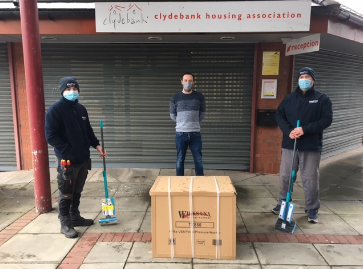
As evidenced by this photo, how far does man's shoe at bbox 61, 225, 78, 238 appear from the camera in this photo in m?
3.46

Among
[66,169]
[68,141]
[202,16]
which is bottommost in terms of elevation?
[66,169]

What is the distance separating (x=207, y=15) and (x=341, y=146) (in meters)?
5.89

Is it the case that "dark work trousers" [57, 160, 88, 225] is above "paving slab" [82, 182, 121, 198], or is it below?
above

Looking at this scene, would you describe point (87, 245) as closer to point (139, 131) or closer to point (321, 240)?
point (321, 240)

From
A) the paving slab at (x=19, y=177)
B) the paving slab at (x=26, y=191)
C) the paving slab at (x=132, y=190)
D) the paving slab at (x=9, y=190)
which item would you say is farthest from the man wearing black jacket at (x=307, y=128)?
the paving slab at (x=19, y=177)

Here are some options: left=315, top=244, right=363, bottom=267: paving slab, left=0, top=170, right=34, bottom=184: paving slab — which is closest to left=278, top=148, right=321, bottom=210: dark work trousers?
left=315, top=244, right=363, bottom=267: paving slab

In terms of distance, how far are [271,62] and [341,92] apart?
327cm

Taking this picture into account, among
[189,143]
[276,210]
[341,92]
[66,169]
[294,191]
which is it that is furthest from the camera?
[341,92]

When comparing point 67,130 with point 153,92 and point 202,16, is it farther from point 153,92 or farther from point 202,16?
point 153,92

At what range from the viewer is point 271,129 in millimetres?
5910

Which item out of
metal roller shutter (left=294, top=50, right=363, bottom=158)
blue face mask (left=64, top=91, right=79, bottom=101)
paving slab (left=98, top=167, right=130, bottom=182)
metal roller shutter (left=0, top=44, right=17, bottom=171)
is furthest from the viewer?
metal roller shutter (left=294, top=50, right=363, bottom=158)

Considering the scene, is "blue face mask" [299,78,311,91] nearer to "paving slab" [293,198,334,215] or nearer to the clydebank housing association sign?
the clydebank housing association sign

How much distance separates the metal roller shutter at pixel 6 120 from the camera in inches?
237

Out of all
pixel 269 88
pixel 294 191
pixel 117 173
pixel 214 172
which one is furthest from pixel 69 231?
pixel 269 88
